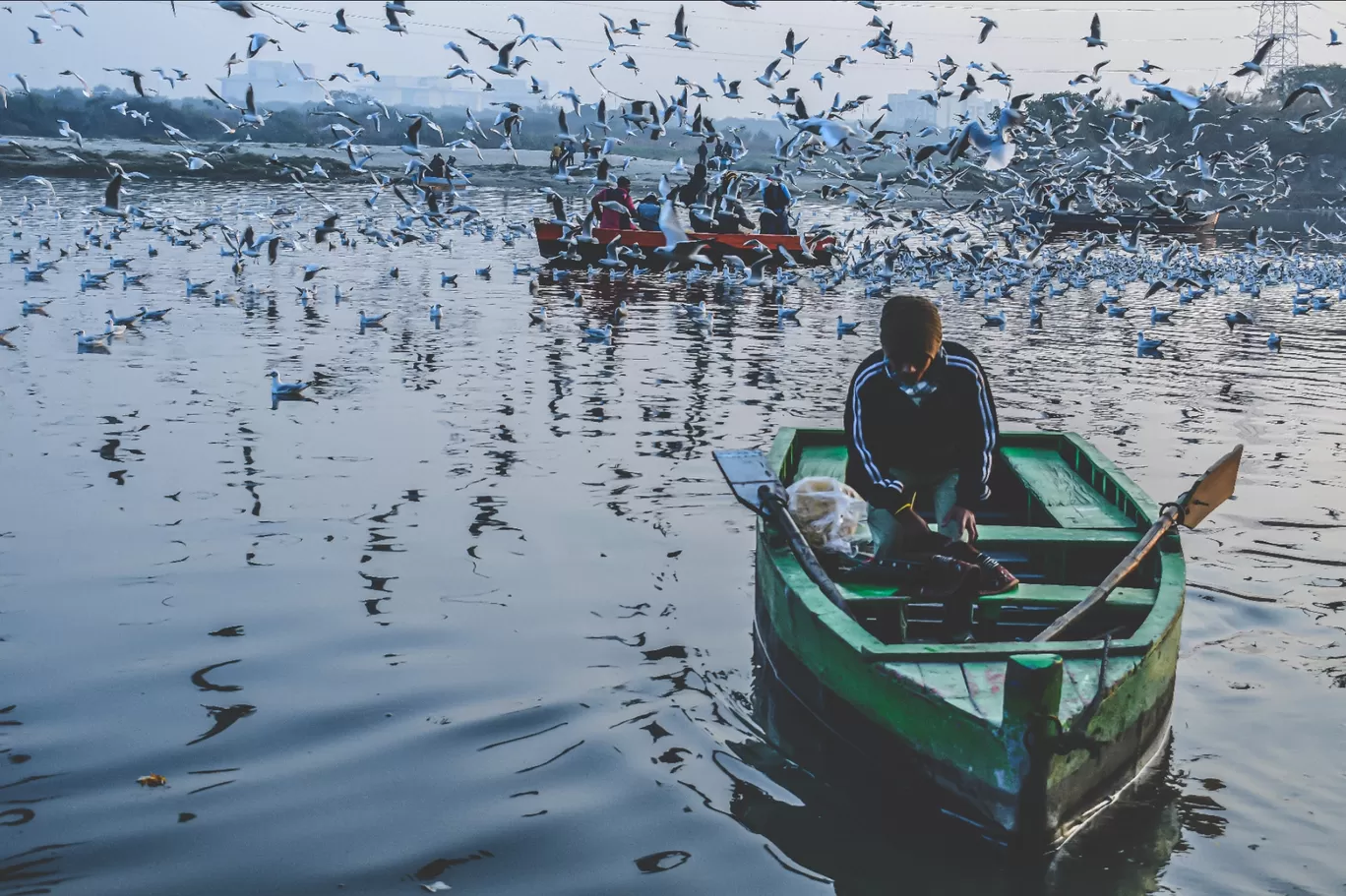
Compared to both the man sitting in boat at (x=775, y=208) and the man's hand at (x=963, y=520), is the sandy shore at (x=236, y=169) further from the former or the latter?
the man's hand at (x=963, y=520)

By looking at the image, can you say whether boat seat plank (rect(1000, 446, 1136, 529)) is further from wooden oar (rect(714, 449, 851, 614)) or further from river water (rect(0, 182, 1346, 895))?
wooden oar (rect(714, 449, 851, 614))

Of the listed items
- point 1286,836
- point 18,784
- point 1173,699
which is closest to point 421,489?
point 18,784

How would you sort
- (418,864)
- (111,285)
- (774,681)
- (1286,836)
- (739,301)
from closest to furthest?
(418,864), (1286,836), (774,681), (111,285), (739,301)

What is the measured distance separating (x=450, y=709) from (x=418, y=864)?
59.5 inches

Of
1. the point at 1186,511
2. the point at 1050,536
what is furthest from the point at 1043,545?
the point at 1186,511

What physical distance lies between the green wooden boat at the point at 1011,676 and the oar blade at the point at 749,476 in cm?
23

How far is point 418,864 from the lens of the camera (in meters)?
5.23

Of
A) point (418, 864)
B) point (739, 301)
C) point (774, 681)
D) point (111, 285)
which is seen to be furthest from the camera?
point (739, 301)

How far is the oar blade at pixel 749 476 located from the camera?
7363mm

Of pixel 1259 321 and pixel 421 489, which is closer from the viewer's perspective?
pixel 421 489

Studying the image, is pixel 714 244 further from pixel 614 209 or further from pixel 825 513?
pixel 825 513

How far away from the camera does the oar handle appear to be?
19.1 ft

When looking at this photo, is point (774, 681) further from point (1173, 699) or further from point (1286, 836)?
point (1286, 836)

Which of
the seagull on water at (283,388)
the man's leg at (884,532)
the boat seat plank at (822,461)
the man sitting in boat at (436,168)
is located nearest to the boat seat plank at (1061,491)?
the boat seat plank at (822,461)
